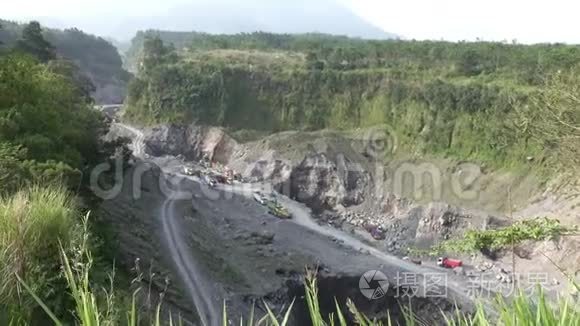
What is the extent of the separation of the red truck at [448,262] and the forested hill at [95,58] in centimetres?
6444

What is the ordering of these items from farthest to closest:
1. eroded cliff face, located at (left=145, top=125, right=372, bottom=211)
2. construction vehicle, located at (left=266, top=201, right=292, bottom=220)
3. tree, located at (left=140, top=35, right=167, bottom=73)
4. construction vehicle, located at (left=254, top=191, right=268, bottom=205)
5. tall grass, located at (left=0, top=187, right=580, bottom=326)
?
tree, located at (left=140, top=35, right=167, bottom=73)
eroded cliff face, located at (left=145, top=125, right=372, bottom=211)
construction vehicle, located at (left=254, top=191, right=268, bottom=205)
construction vehicle, located at (left=266, top=201, right=292, bottom=220)
tall grass, located at (left=0, top=187, right=580, bottom=326)

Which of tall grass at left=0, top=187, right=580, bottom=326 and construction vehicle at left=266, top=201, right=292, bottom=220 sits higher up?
tall grass at left=0, top=187, right=580, bottom=326

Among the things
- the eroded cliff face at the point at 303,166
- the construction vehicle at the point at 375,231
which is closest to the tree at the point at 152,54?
the eroded cliff face at the point at 303,166

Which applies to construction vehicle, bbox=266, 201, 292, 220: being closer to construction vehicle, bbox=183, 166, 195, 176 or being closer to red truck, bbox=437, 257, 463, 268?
construction vehicle, bbox=183, 166, 195, 176

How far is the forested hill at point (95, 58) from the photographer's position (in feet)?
286

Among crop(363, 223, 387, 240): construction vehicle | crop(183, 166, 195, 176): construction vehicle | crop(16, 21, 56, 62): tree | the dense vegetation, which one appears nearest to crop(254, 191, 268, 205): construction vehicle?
crop(183, 166, 195, 176): construction vehicle

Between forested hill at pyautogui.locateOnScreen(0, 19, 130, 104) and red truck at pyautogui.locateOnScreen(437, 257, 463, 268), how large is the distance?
2537 inches

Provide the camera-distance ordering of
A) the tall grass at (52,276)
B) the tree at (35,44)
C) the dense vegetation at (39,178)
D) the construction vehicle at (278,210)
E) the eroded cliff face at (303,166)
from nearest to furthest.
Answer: the tall grass at (52,276), the dense vegetation at (39,178), the tree at (35,44), the construction vehicle at (278,210), the eroded cliff face at (303,166)

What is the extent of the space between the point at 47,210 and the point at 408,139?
4870cm

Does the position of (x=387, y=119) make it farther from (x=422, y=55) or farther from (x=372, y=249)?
(x=372, y=249)

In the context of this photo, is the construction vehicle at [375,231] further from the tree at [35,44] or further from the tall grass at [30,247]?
the tall grass at [30,247]

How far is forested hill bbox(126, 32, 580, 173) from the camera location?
47750 mm

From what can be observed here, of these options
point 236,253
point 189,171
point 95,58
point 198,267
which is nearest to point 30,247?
point 198,267

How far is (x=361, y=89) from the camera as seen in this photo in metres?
58.8
